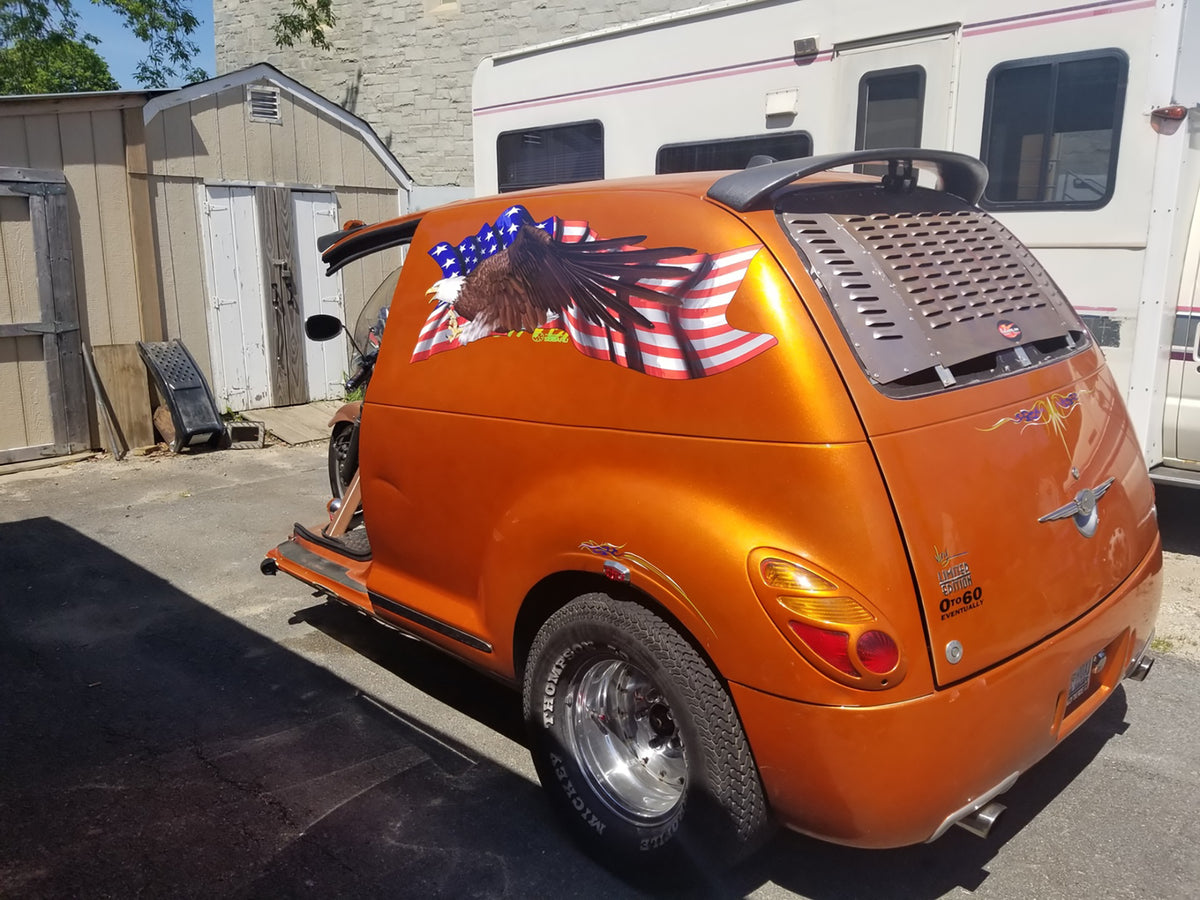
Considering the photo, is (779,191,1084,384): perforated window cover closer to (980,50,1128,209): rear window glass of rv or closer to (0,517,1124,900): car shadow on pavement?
(0,517,1124,900): car shadow on pavement

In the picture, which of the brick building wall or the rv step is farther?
the brick building wall

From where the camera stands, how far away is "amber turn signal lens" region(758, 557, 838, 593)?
237 cm

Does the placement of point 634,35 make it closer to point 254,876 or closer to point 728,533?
point 728,533

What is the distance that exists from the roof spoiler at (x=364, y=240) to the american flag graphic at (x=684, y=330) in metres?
1.20

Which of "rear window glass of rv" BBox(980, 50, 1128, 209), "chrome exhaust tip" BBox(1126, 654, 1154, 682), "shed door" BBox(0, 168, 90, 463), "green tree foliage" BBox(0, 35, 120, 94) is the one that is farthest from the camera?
"green tree foliage" BBox(0, 35, 120, 94)

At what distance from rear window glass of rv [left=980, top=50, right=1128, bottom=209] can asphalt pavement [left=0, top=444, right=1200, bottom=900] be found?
2.57 meters

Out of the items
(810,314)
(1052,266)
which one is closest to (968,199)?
(810,314)

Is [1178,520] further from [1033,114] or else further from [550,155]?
[550,155]

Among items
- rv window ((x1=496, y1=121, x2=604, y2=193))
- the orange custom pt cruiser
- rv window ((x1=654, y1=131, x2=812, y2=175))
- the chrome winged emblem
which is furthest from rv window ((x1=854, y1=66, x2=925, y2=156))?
the chrome winged emblem

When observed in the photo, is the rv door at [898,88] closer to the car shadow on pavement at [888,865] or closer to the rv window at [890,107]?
the rv window at [890,107]

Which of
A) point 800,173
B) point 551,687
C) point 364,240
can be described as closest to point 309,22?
point 364,240

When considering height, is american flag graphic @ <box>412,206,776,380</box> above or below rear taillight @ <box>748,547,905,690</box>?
above

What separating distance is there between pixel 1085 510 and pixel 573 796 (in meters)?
1.79

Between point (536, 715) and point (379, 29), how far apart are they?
48.7 feet
